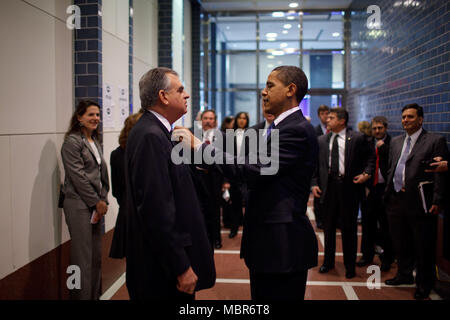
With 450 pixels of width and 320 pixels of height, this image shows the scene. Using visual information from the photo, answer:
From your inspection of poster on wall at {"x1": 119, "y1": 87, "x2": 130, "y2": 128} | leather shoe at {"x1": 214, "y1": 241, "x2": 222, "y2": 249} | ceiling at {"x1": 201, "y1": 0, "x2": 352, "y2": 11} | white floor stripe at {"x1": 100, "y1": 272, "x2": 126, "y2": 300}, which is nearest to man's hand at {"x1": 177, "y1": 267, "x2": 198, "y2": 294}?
white floor stripe at {"x1": 100, "y1": 272, "x2": 126, "y2": 300}

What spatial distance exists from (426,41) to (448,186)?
1.90m

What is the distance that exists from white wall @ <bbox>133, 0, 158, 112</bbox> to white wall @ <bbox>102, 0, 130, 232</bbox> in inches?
A: 44.3

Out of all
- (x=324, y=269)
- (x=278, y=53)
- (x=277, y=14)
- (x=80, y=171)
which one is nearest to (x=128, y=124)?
(x=80, y=171)

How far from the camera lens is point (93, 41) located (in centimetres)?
330

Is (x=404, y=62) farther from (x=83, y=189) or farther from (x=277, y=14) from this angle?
(x=277, y=14)

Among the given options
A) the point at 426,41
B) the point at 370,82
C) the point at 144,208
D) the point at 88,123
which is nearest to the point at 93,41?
the point at 88,123

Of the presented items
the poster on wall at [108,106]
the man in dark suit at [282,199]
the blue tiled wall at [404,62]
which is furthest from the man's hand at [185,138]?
the blue tiled wall at [404,62]

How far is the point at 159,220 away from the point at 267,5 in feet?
29.6

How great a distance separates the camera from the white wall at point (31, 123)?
247 centimetres

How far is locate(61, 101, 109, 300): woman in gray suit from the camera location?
2.88 m

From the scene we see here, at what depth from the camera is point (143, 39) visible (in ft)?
19.0

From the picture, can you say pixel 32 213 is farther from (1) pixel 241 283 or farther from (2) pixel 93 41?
(1) pixel 241 283
